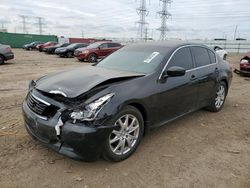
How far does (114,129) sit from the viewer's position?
2.99 m

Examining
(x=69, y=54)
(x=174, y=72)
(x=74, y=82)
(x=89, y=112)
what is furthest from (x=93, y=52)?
(x=89, y=112)

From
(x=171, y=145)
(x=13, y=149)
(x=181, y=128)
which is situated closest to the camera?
(x=13, y=149)

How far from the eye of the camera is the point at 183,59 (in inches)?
171

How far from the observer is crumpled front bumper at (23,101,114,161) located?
2.74 meters

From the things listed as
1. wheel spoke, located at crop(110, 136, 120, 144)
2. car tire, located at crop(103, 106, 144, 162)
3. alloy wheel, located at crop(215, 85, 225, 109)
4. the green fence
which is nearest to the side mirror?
car tire, located at crop(103, 106, 144, 162)

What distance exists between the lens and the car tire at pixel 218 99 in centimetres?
528

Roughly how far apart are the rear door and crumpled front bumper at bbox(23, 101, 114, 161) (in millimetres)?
2457

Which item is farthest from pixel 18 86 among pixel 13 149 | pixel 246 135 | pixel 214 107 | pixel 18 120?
pixel 246 135

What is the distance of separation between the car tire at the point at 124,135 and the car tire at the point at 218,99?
8.32ft

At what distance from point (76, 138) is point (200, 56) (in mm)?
3262

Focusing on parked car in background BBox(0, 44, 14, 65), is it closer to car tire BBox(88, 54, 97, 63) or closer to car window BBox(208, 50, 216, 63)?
car tire BBox(88, 54, 97, 63)

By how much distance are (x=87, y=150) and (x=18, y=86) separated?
6.09 m

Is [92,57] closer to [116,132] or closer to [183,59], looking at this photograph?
[183,59]

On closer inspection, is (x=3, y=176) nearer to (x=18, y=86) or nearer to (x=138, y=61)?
(x=138, y=61)
